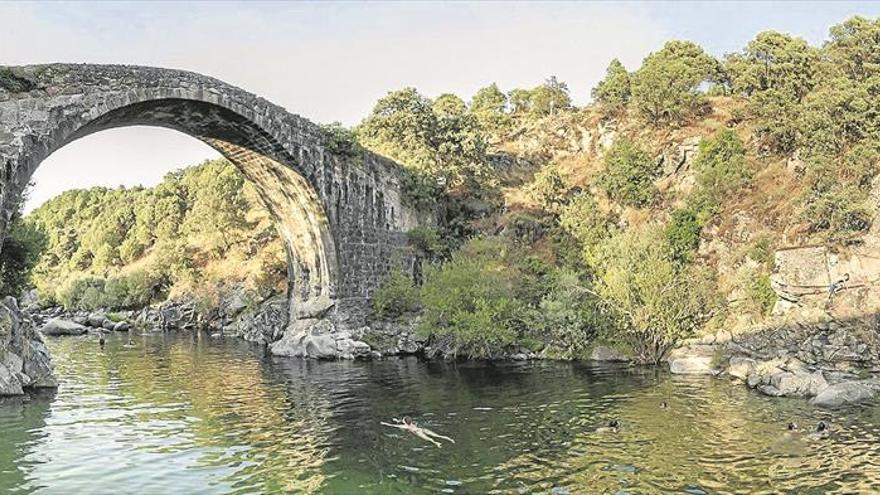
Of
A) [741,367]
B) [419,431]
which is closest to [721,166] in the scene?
[741,367]

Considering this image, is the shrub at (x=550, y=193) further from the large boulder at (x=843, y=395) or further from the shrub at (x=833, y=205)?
the large boulder at (x=843, y=395)

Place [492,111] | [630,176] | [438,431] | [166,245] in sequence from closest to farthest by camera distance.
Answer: [438,431]
[630,176]
[492,111]
[166,245]

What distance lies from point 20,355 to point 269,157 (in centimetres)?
1584

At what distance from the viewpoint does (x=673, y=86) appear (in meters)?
50.0

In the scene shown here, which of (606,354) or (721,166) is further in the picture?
(721,166)

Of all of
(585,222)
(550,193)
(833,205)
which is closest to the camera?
(833,205)

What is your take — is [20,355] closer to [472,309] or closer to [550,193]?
[472,309]

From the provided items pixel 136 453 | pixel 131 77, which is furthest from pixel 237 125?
pixel 136 453

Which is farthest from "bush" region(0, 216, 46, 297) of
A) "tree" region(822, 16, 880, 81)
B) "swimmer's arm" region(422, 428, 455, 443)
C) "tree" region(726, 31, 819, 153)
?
"tree" region(822, 16, 880, 81)

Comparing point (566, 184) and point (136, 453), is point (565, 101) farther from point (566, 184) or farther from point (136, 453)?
point (136, 453)

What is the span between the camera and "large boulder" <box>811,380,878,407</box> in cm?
2089

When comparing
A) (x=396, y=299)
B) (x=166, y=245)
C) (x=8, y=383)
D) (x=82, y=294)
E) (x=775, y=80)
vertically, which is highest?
(x=775, y=80)

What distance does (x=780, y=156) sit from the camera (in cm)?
4159

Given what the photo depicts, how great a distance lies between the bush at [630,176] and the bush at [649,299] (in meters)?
12.0
